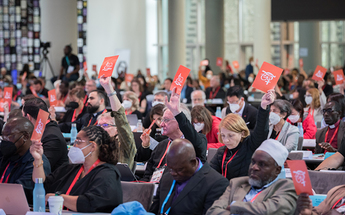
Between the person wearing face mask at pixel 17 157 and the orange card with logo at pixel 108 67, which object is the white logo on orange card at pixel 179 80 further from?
the person wearing face mask at pixel 17 157

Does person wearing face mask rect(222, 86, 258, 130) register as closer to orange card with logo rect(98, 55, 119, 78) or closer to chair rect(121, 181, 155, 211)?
orange card with logo rect(98, 55, 119, 78)

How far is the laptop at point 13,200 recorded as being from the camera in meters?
3.36

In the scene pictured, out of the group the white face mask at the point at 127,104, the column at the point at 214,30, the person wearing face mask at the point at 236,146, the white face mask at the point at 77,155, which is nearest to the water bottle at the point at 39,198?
the white face mask at the point at 77,155

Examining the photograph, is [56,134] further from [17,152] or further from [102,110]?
[102,110]

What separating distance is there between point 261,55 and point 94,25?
6.71 meters

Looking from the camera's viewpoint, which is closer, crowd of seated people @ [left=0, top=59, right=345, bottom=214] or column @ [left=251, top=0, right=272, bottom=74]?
crowd of seated people @ [left=0, top=59, right=345, bottom=214]

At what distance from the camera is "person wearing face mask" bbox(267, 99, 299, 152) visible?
5.68m

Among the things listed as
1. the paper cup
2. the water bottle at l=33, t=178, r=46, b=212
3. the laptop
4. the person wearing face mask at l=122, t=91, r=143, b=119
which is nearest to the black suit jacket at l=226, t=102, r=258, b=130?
the person wearing face mask at l=122, t=91, r=143, b=119

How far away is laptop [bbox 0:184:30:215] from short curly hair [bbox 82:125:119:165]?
2.06ft

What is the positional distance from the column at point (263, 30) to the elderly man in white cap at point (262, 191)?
13060 millimetres

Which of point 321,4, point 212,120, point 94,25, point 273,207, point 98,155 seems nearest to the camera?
point 273,207

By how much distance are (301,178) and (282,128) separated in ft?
10.1

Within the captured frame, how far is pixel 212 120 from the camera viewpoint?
20.1ft

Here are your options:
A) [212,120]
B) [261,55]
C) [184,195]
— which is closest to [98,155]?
[184,195]
